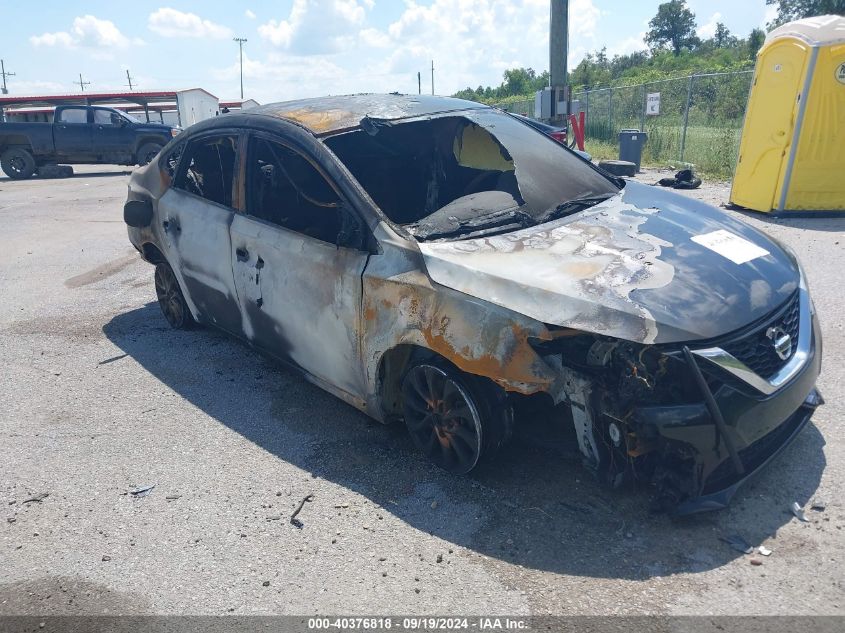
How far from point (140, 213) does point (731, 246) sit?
164 inches

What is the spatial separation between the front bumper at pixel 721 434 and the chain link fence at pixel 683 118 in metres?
11.0

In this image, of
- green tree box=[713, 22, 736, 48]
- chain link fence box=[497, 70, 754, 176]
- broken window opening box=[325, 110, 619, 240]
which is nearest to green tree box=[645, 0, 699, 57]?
green tree box=[713, 22, 736, 48]

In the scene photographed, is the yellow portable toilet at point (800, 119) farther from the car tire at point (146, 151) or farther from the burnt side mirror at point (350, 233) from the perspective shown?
the car tire at point (146, 151)

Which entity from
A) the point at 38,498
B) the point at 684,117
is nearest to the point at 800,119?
the point at 684,117

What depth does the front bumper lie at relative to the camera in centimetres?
247

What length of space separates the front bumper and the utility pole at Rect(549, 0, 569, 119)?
34.6ft

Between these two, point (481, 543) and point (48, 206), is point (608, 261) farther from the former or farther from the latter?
point (48, 206)

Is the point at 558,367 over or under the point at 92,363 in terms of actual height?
over

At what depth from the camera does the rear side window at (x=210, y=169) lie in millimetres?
4266

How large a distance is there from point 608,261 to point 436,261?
2.54 ft

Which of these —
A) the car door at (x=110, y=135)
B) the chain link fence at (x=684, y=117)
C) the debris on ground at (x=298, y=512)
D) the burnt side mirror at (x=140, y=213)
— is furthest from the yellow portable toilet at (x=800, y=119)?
the car door at (x=110, y=135)

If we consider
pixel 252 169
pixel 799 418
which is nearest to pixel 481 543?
pixel 799 418

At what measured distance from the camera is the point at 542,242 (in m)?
3.14

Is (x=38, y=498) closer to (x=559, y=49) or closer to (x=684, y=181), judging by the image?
(x=684, y=181)
